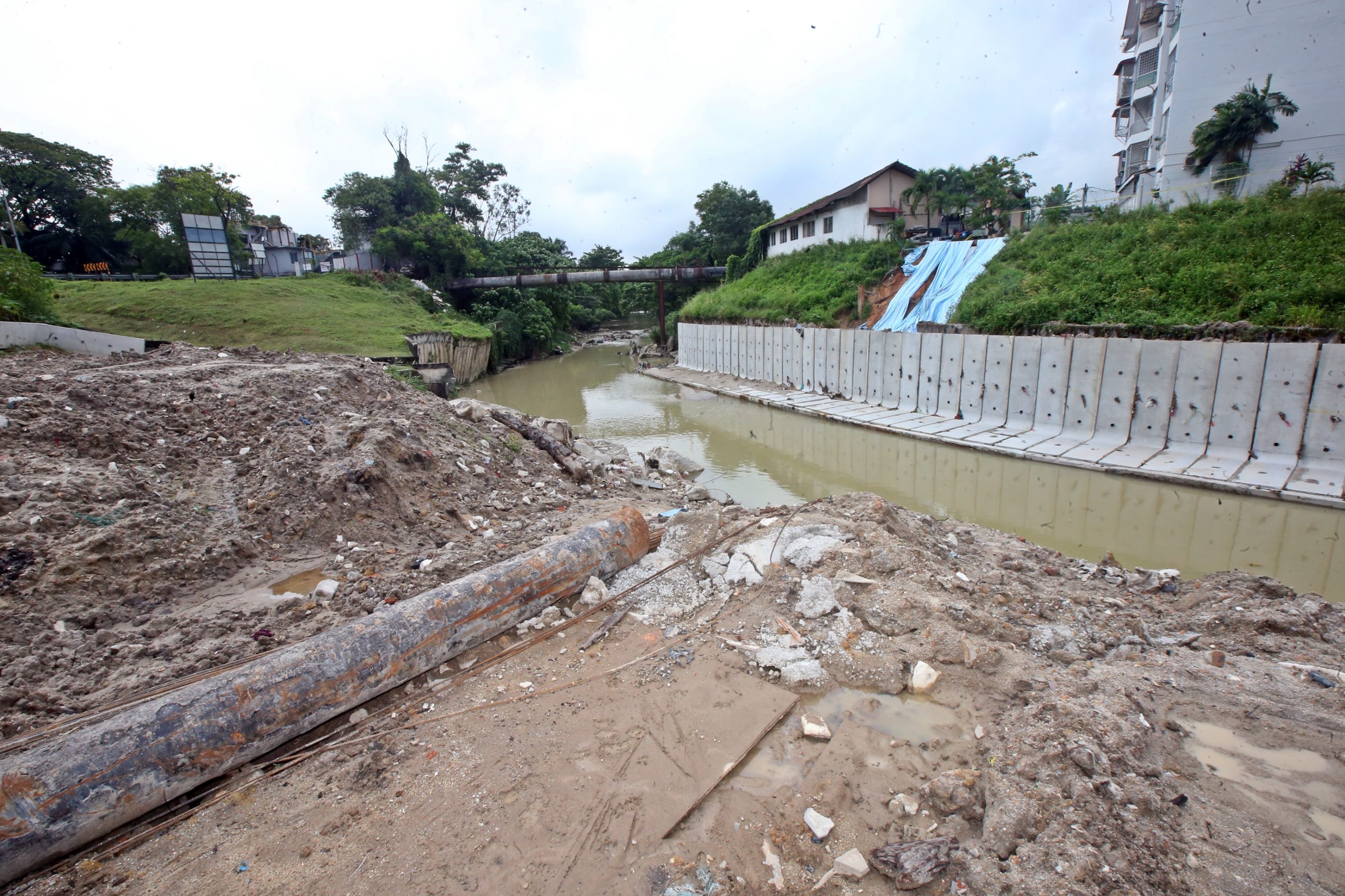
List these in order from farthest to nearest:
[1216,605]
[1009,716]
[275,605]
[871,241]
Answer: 1. [871,241]
2. [1216,605]
3. [275,605]
4. [1009,716]

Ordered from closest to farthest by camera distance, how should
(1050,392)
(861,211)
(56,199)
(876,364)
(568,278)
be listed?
1. (1050,392)
2. (876,364)
3. (861,211)
4. (56,199)
5. (568,278)

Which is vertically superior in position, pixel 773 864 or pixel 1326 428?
pixel 1326 428

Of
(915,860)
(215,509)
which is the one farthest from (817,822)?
(215,509)

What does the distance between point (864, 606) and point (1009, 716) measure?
3.59 ft

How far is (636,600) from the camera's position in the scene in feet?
14.4

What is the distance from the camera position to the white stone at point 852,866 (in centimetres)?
226

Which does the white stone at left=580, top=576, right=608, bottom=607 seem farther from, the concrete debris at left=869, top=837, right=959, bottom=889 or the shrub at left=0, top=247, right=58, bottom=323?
the shrub at left=0, top=247, right=58, bottom=323

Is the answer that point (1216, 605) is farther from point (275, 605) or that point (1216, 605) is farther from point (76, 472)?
point (76, 472)

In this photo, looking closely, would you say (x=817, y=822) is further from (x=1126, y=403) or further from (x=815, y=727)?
(x=1126, y=403)

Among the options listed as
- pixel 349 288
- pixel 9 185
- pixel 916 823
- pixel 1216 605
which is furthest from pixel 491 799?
pixel 9 185

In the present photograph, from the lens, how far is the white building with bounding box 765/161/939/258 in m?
21.5

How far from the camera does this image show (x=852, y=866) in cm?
228

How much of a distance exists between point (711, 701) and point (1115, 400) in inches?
395

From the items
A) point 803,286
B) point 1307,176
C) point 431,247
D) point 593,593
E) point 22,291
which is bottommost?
point 593,593
